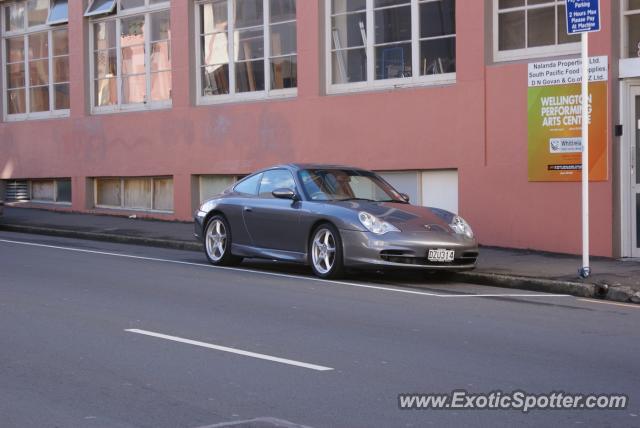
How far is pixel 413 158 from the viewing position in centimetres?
1808

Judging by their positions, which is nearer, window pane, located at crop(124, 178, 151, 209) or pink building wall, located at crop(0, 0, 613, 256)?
pink building wall, located at crop(0, 0, 613, 256)

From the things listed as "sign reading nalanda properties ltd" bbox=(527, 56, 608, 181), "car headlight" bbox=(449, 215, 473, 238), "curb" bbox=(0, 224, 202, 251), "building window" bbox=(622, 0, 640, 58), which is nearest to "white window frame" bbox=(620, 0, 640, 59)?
"building window" bbox=(622, 0, 640, 58)

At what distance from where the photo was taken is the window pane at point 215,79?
22.2m

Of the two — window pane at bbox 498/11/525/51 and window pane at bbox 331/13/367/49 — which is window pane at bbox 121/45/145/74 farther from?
window pane at bbox 498/11/525/51

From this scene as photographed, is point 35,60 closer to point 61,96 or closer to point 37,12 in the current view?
point 37,12

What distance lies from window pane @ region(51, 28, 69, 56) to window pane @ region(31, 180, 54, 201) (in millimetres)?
3318

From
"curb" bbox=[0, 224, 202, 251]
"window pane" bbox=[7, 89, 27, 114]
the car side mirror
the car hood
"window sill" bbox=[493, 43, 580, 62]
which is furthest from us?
"window pane" bbox=[7, 89, 27, 114]

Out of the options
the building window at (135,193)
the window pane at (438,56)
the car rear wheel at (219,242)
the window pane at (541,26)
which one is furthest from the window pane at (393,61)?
the building window at (135,193)

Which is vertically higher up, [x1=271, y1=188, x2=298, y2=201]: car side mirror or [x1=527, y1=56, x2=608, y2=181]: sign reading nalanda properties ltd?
[x1=527, y1=56, x2=608, y2=181]: sign reading nalanda properties ltd

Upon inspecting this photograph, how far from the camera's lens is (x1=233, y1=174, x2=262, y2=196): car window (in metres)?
14.8

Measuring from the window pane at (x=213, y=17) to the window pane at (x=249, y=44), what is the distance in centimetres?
58

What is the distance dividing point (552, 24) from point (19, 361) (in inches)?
438

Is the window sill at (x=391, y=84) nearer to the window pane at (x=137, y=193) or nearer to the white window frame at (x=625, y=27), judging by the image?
the white window frame at (x=625, y=27)

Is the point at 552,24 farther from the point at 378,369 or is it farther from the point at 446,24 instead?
the point at 378,369
